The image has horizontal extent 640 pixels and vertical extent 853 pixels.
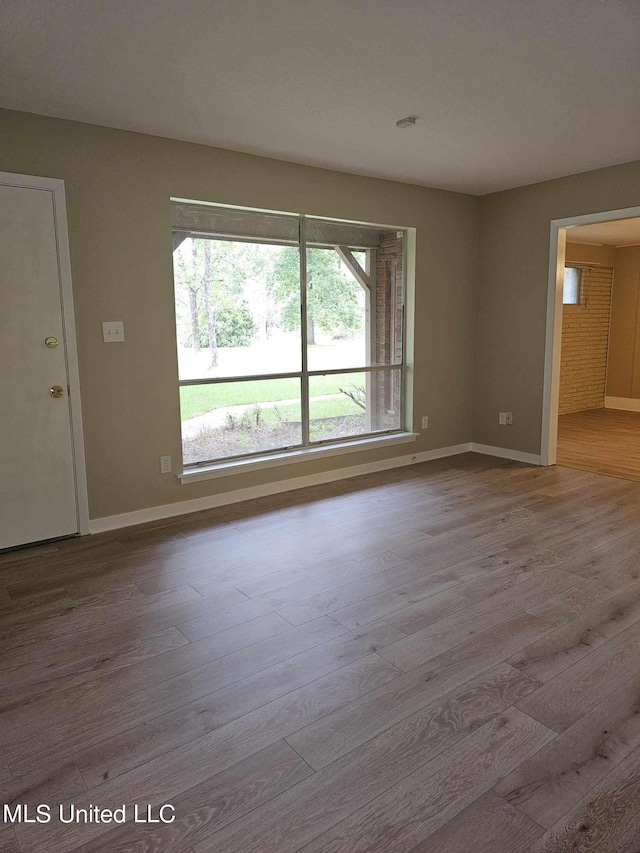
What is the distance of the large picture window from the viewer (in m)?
4.07

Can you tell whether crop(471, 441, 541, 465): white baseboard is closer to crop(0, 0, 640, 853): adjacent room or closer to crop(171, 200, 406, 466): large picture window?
crop(0, 0, 640, 853): adjacent room

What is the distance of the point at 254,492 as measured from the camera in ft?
14.5

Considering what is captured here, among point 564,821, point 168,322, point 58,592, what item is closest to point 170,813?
point 564,821

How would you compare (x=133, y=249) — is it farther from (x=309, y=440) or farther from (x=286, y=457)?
(x=309, y=440)

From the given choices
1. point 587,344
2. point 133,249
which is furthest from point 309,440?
point 587,344

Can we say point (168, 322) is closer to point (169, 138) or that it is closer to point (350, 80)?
point (169, 138)

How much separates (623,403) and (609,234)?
2.56 metres

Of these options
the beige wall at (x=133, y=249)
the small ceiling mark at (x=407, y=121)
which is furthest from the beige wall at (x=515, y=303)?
the small ceiling mark at (x=407, y=121)

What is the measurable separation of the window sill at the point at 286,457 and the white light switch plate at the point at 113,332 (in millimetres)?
1015

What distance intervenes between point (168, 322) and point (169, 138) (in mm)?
1144

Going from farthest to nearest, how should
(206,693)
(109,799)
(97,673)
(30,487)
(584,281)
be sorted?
(584,281)
(30,487)
(97,673)
(206,693)
(109,799)

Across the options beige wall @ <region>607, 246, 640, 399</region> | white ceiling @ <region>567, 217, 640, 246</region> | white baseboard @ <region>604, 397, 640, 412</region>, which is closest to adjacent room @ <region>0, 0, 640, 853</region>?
white ceiling @ <region>567, 217, 640, 246</region>

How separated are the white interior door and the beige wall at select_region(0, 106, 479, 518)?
13 centimetres

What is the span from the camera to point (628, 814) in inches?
60.2
